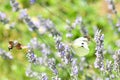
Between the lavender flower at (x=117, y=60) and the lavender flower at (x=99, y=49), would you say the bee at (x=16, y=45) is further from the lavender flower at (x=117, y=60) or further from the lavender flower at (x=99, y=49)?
the lavender flower at (x=117, y=60)

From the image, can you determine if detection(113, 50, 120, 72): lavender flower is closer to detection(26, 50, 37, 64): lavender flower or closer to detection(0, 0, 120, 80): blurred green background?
detection(26, 50, 37, 64): lavender flower

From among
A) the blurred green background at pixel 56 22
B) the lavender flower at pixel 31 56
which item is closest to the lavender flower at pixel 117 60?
the lavender flower at pixel 31 56

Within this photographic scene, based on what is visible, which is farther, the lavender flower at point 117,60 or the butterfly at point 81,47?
the butterfly at point 81,47

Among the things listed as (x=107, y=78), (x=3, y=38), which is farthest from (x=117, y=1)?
(x=107, y=78)

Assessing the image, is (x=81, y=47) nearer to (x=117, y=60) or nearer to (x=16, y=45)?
(x=117, y=60)

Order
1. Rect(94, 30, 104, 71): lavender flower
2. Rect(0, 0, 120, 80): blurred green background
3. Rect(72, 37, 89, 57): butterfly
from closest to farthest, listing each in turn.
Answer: Rect(94, 30, 104, 71): lavender flower < Rect(72, 37, 89, 57): butterfly < Rect(0, 0, 120, 80): blurred green background

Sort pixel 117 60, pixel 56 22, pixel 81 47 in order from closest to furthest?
pixel 117 60
pixel 81 47
pixel 56 22

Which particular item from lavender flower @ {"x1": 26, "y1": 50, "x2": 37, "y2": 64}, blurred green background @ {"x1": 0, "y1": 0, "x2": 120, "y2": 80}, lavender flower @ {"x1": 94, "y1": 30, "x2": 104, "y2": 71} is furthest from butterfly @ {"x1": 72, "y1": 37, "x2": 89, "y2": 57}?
blurred green background @ {"x1": 0, "y1": 0, "x2": 120, "y2": 80}

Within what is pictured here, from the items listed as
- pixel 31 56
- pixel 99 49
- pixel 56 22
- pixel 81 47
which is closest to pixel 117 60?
pixel 99 49

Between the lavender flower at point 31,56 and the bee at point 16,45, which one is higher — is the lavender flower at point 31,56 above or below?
below

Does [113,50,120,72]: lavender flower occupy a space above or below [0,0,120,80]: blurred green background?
below

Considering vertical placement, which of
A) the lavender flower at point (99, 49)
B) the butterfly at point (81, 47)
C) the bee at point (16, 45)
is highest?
the butterfly at point (81, 47)

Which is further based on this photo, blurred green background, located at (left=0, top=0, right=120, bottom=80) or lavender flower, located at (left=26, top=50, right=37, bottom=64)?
blurred green background, located at (left=0, top=0, right=120, bottom=80)
